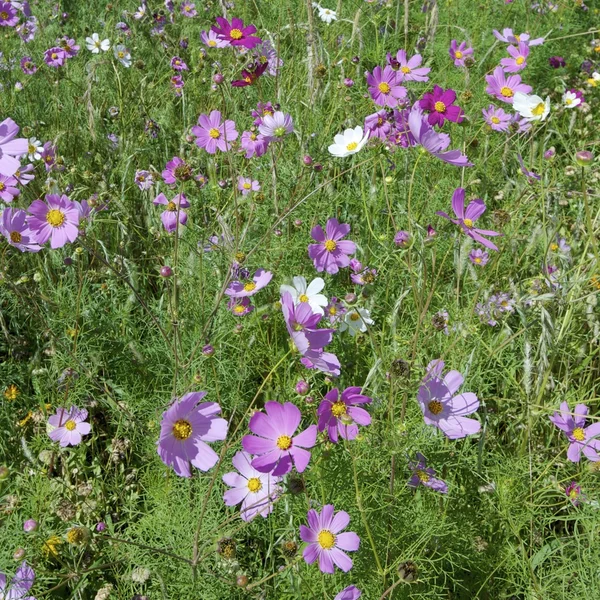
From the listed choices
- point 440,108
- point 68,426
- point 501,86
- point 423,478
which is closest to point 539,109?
point 440,108

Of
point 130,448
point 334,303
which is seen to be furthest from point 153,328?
point 334,303

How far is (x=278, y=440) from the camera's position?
0.85 m

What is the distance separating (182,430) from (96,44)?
2283 millimetres

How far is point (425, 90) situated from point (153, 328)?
4.84 feet

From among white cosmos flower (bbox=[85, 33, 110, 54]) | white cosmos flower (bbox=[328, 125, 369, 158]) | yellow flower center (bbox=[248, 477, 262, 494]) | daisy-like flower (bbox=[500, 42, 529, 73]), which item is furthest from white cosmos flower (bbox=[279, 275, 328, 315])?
white cosmos flower (bbox=[85, 33, 110, 54])

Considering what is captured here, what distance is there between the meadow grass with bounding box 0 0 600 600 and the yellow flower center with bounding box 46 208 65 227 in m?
0.15

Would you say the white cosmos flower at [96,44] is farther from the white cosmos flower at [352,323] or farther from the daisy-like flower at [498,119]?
the white cosmos flower at [352,323]

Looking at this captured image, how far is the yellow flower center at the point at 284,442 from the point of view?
2.77ft

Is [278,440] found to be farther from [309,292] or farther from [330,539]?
[309,292]

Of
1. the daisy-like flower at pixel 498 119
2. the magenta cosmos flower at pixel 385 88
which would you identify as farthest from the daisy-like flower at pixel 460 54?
the magenta cosmos flower at pixel 385 88

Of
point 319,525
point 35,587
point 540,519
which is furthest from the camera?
point 540,519

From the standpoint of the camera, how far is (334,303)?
136 cm

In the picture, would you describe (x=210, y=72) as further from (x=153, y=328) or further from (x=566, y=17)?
Result: (x=566, y=17)

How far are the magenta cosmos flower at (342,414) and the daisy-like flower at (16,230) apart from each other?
665 mm
